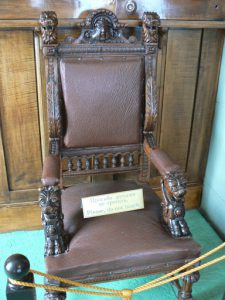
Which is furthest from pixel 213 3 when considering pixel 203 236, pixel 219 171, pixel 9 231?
pixel 9 231

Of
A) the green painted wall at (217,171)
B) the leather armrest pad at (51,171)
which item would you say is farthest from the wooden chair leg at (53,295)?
the green painted wall at (217,171)

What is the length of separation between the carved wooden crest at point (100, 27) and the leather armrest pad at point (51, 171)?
0.57 m

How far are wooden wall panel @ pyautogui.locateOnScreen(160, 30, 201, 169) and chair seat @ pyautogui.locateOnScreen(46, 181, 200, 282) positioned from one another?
0.80 m

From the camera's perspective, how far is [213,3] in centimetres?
170

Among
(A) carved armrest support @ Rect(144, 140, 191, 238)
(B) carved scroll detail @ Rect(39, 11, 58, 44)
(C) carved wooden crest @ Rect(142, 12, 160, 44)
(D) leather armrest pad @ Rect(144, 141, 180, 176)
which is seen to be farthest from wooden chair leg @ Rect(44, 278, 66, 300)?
(C) carved wooden crest @ Rect(142, 12, 160, 44)

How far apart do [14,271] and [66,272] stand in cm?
40

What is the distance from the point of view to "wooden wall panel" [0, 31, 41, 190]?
161 centimetres

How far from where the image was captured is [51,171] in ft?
3.95

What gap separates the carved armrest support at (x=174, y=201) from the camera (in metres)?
1.21

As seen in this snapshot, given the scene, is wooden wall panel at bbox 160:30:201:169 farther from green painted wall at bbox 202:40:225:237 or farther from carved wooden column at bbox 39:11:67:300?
carved wooden column at bbox 39:11:67:300

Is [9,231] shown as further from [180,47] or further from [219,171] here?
[180,47]

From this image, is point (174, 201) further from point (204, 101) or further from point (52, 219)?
point (204, 101)

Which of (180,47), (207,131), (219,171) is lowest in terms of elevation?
(219,171)

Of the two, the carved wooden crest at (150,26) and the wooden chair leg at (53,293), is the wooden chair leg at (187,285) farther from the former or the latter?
the carved wooden crest at (150,26)
